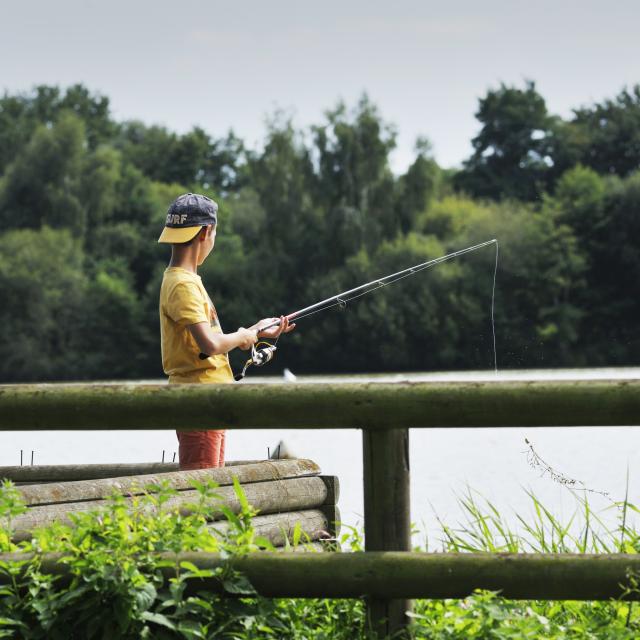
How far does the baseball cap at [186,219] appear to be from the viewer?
15.8ft

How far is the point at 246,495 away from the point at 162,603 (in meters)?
1.01

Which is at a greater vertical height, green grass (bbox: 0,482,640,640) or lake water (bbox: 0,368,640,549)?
lake water (bbox: 0,368,640,549)

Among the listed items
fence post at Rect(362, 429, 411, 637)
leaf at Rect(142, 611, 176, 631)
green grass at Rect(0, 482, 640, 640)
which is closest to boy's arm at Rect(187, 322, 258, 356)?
green grass at Rect(0, 482, 640, 640)

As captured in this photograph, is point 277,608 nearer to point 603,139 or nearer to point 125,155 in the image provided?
point 603,139

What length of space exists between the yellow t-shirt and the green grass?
1159 mm

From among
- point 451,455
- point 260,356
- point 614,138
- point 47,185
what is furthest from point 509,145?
point 260,356

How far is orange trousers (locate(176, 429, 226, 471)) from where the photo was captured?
471 cm

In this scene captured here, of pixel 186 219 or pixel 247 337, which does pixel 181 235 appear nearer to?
pixel 186 219

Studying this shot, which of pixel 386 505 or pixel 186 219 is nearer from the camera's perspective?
pixel 386 505

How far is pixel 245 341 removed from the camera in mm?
4848

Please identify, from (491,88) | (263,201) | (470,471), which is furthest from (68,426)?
(491,88)

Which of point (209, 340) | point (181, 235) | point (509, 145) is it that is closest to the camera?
point (209, 340)

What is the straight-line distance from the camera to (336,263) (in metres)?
56.1

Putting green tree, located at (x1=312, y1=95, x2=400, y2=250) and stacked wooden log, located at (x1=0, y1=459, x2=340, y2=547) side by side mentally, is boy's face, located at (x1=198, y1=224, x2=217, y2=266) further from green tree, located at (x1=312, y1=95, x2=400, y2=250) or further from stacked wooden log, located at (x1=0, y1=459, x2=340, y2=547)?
green tree, located at (x1=312, y1=95, x2=400, y2=250)
